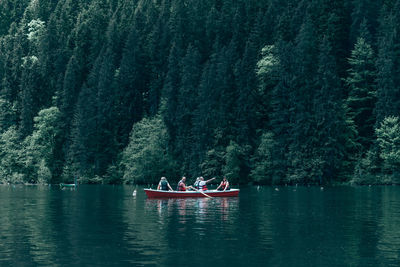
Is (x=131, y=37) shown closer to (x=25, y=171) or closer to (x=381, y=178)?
(x=25, y=171)

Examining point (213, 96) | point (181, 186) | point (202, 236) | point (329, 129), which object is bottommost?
point (202, 236)

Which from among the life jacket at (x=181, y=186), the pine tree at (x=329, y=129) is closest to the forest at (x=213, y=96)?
the pine tree at (x=329, y=129)

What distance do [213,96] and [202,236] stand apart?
3552 inches

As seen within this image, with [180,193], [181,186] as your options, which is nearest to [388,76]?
[181,186]

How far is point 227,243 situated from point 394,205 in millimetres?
29797

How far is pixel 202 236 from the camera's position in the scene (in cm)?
3709

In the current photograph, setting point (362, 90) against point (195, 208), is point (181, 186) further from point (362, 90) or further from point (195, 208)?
point (362, 90)

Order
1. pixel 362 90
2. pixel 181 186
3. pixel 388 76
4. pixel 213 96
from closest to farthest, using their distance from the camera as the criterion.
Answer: pixel 181 186
pixel 388 76
pixel 362 90
pixel 213 96

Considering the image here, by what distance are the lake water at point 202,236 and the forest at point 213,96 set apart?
5656 cm

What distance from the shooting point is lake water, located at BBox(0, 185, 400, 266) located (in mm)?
29938

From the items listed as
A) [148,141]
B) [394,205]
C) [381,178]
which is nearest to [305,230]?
[394,205]

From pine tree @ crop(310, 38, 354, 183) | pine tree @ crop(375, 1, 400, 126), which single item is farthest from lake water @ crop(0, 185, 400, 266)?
pine tree @ crop(375, 1, 400, 126)

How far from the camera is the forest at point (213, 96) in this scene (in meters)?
114

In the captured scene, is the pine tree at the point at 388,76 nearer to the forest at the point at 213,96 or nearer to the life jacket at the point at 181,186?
the forest at the point at 213,96
